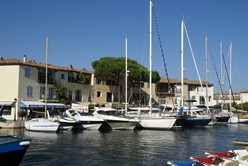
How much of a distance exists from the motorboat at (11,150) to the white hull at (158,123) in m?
29.3

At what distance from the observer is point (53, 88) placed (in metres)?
54.3

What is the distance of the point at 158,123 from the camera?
146ft

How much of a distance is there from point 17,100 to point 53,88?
7404 millimetres

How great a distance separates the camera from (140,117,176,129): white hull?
44.3 meters

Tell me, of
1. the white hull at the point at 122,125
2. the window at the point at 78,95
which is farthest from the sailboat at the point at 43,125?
the window at the point at 78,95

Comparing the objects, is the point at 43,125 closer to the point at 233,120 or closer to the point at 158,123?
the point at 158,123

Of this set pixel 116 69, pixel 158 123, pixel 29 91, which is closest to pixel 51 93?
pixel 29 91

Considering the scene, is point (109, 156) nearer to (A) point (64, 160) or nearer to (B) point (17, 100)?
(A) point (64, 160)

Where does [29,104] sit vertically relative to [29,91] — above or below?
below

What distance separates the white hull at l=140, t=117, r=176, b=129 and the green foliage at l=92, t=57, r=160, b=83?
66.2 feet

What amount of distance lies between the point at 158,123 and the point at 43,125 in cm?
1461

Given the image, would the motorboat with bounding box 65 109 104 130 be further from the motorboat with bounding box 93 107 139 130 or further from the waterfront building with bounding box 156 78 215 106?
the waterfront building with bounding box 156 78 215 106

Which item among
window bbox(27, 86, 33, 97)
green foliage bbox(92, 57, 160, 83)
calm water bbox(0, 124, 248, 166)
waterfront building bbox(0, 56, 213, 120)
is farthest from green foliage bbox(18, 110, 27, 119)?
green foliage bbox(92, 57, 160, 83)

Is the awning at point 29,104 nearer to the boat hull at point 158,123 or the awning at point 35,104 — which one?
the awning at point 35,104
